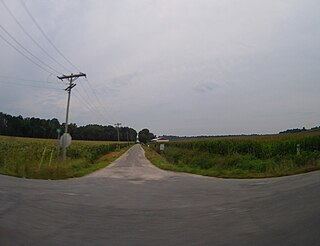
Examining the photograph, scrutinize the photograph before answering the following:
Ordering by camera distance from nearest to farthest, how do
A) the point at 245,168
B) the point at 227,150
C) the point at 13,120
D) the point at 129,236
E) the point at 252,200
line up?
the point at 129,236 < the point at 252,200 < the point at 245,168 < the point at 227,150 < the point at 13,120

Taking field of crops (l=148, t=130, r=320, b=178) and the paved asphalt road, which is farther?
field of crops (l=148, t=130, r=320, b=178)

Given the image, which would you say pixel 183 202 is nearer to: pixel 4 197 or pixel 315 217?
pixel 315 217

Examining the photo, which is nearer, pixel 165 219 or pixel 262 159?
pixel 165 219

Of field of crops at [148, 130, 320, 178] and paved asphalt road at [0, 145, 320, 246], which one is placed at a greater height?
field of crops at [148, 130, 320, 178]

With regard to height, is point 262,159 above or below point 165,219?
above

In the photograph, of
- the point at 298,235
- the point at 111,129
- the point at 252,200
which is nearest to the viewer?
the point at 298,235

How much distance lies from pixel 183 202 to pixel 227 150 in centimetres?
2198

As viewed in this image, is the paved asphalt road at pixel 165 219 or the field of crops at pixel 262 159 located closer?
the paved asphalt road at pixel 165 219

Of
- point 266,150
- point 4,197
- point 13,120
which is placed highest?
point 13,120

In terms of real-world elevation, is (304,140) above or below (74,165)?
above

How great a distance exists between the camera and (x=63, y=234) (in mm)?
5543

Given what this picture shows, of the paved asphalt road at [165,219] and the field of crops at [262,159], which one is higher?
the field of crops at [262,159]

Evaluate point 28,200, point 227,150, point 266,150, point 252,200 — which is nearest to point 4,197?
point 28,200

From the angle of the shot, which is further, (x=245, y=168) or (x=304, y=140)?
(x=304, y=140)
